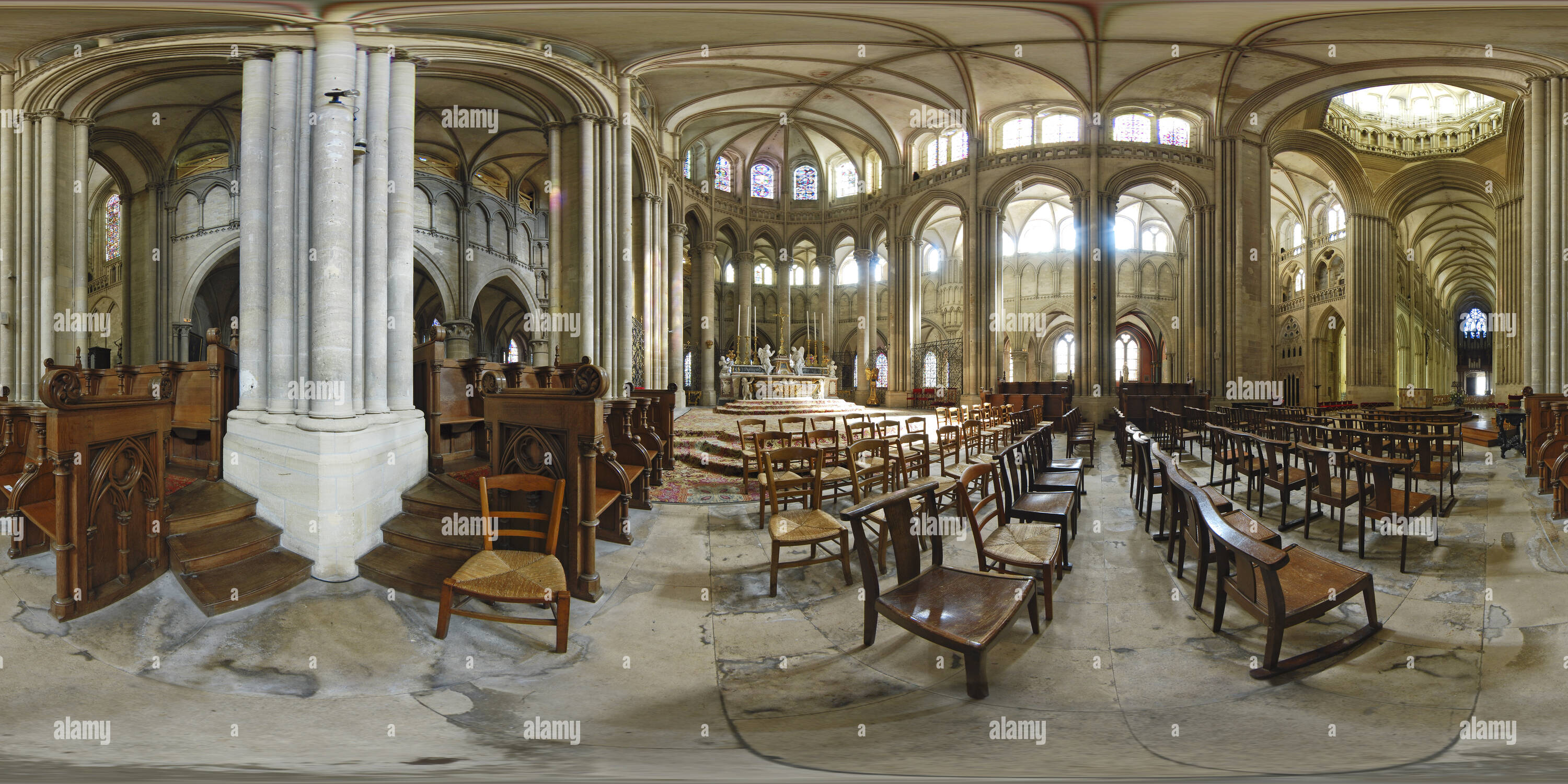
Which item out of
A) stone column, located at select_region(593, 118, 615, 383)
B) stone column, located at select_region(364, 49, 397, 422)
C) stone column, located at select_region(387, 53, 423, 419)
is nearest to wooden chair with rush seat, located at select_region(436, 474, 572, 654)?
stone column, located at select_region(364, 49, 397, 422)

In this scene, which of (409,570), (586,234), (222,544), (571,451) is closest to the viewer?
(571,451)

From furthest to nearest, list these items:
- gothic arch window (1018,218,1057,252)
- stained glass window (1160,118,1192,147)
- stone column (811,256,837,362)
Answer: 1. gothic arch window (1018,218,1057,252)
2. stone column (811,256,837,362)
3. stained glass window (1160,118,1192,147)

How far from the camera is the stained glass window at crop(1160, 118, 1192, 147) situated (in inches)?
827

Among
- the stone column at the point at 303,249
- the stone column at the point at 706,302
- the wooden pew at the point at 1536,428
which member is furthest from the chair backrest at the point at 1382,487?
the stone column at the point at 706,302

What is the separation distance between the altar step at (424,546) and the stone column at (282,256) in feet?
4.64

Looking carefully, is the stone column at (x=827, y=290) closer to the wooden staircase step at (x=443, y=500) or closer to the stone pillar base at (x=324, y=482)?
the wooden staircase step at (x=443, y=500)

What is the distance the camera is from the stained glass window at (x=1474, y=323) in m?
41.3

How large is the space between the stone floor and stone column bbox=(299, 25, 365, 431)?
5.59 ft

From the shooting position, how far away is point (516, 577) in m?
3.64

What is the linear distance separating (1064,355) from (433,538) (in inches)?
1225

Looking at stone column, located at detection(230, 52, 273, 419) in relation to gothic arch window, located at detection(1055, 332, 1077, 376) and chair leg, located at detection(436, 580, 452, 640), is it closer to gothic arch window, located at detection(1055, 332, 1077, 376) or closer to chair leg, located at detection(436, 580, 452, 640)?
chair leg, located at detection(436, 580, 452, 640)

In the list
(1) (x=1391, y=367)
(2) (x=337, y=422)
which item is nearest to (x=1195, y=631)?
(2) (x=337, y=422)

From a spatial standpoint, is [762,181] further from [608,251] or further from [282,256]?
[282,256]

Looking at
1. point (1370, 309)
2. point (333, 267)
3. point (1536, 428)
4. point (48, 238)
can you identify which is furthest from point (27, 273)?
point (1370, 309)
